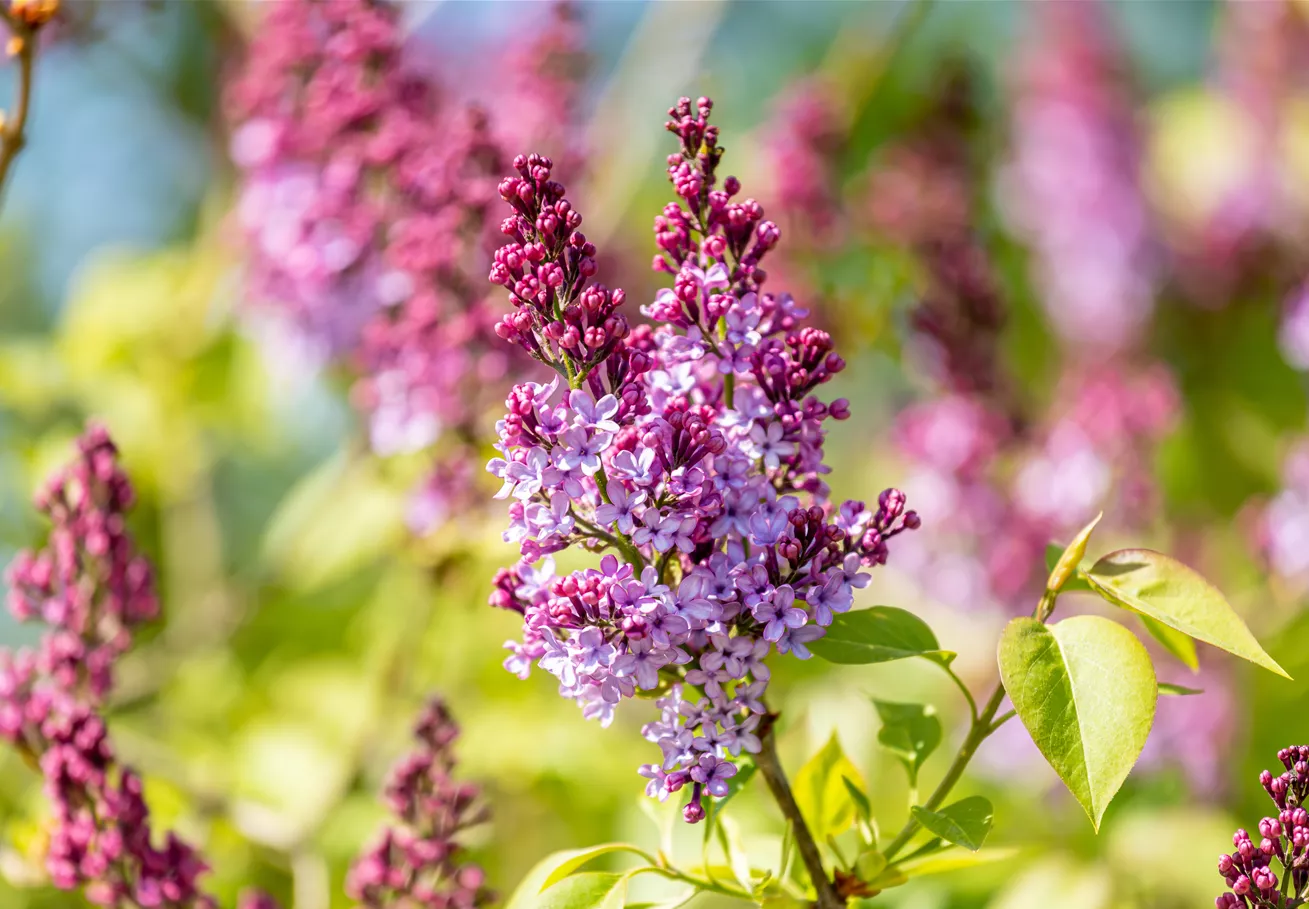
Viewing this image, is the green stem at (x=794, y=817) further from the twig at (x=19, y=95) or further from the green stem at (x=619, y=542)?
the twig at (x=19, y=95)

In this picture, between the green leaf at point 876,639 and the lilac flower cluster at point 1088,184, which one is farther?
the lilac flower cluster at point 1088,184

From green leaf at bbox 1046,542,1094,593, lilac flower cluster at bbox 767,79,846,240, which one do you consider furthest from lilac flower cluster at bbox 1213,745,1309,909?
lilac flower cluster at bbox 767,79,846,240

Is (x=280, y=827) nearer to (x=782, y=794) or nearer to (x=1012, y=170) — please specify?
(x=782, y=794)

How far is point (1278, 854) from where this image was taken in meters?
0.75

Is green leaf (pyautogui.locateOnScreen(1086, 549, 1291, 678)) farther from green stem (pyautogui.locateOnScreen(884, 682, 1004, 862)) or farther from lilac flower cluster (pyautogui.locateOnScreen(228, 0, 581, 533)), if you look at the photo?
lilac flower cluster (pyautogui.locateOnScreen(228, 0, 581, 533))

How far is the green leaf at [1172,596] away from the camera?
2.38 feet

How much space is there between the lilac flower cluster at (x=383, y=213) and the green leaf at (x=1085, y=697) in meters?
0.80

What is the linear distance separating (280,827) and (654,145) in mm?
1194

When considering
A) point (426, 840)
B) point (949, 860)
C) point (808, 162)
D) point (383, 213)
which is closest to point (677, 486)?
point (949, 860)

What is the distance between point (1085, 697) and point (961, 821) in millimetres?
101

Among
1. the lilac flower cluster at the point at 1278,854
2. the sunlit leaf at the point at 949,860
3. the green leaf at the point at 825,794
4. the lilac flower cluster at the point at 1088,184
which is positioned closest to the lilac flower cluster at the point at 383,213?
the green leaf at the point at 825,794

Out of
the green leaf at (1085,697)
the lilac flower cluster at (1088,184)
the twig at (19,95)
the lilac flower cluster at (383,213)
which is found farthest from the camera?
the lilac flower cluster at (1088,184)

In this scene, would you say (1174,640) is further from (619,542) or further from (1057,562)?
(619,542)

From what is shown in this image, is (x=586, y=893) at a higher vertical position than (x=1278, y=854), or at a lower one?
higher
